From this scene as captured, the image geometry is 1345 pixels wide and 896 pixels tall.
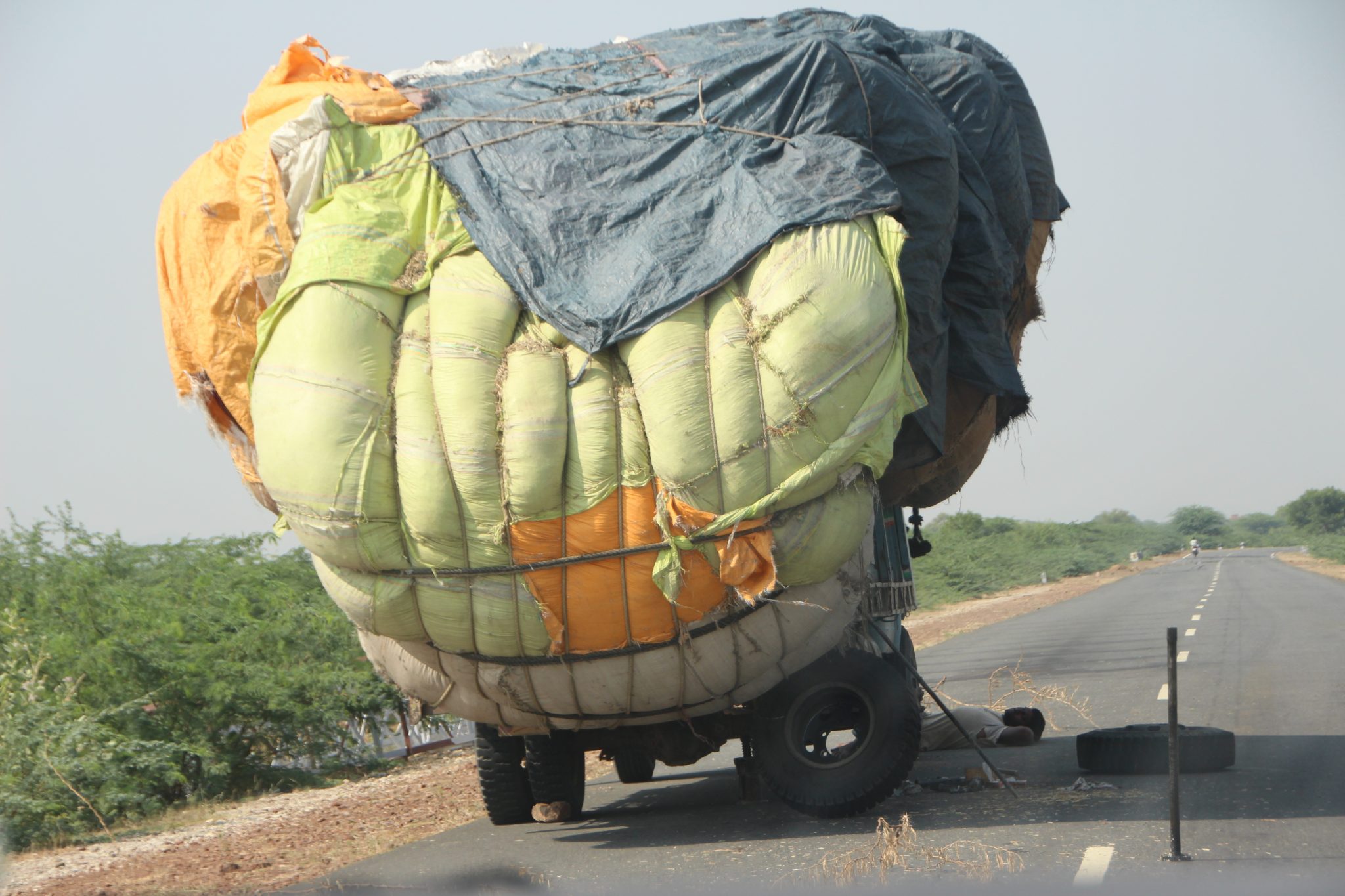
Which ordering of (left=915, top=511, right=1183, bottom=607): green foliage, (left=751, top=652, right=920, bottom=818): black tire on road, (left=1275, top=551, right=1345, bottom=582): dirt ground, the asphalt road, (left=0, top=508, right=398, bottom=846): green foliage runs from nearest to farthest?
the asphalt road < (left=751, top=652, right=920, bottom=818): black tire on road < (left=0, top=508, right=398, bottom=846): green foliage < (left=1275, top=551, right=1345, bottom=582): dirt ground < (left=915, top=511, right=1183, bottom=607): green foliage

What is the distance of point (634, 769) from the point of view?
1005 cm

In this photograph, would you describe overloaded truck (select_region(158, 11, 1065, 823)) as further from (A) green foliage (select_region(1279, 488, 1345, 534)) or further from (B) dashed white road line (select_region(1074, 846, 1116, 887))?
(A) green foliage (select_region(1279, 488, 1345, 534))

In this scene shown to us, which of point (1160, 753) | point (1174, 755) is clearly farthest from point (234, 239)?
point (1160, 753)

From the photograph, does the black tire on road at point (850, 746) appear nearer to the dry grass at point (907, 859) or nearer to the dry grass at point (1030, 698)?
the dry grass at point (907, 859)

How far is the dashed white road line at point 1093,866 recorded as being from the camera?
5.36 meters

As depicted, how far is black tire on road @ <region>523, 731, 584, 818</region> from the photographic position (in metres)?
7.92

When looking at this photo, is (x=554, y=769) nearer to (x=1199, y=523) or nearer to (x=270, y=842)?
(x=270, y=842)

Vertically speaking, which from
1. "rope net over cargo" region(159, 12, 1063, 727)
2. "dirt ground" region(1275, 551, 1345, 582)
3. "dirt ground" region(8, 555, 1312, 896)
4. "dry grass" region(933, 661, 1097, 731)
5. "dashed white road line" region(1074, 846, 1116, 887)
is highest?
"rope net over cargo" region(159, 12, 1063, 727)

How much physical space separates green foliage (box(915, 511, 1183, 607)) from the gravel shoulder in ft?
73.7

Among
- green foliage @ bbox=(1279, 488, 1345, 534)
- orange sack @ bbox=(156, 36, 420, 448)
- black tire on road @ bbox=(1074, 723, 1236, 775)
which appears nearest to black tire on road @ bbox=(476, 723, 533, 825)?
orange sack @ bbox=(156, 36, 420, 448)

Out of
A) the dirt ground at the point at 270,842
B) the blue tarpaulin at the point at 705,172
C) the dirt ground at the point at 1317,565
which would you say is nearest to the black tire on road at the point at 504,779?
the dirt ground at the point at 270,842

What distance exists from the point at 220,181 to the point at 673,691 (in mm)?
3674

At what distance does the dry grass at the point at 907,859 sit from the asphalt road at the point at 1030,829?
0.07 m

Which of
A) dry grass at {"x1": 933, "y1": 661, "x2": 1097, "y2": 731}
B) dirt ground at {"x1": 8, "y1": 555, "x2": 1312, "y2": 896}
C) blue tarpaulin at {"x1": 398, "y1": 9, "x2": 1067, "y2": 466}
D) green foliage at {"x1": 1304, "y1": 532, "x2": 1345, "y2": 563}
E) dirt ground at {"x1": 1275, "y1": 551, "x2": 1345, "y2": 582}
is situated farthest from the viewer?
green foliage at {"x1": 1304, "y1": 532, "x2": 1345, "y2": 563}
